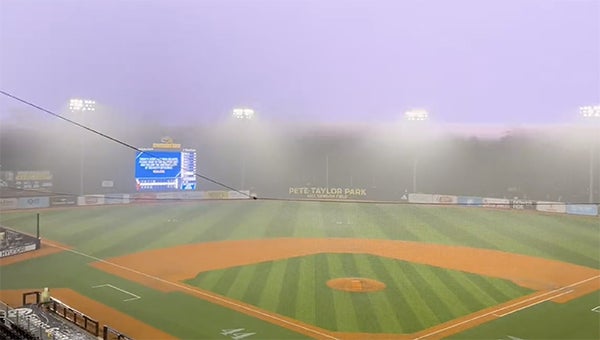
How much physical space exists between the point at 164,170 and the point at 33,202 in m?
13.2

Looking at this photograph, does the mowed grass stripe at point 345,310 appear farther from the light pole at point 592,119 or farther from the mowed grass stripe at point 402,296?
the light pole at point 592,119

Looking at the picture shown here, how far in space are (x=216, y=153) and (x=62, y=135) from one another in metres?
10.8

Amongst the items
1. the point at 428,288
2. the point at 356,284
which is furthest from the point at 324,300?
the point at 428,288

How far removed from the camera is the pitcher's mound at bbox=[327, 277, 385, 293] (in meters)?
14.6

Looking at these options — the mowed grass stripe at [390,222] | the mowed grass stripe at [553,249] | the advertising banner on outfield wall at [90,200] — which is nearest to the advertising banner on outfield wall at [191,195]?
the advertising banner on outfield wall at [90,200]

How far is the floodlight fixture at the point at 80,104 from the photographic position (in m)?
31.2

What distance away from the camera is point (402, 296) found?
1403 centimetres

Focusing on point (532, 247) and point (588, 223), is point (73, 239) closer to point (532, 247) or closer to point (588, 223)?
point (532, 247)

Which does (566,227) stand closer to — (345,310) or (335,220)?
(335,220)

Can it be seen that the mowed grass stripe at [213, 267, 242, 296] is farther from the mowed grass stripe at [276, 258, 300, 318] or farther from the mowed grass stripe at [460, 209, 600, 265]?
the mowed grass stripe at [460, 209, 600, 265]

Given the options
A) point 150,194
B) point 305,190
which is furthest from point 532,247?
point 150,194

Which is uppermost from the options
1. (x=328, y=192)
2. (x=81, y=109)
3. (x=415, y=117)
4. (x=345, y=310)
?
(x=415, y=117)

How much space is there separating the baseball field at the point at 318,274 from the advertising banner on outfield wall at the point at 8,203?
1.05 meters

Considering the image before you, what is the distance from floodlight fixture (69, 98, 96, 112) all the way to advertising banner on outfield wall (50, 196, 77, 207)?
6154 mm
